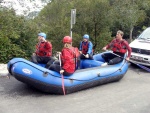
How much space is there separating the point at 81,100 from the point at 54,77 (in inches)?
35.1

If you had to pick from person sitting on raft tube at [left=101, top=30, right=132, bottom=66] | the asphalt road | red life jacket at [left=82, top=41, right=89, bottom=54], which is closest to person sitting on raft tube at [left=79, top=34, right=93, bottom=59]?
red life jacket at [left=82, top=41, right=89, bottom=54]

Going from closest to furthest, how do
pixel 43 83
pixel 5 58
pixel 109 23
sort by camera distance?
1. pixel 43 83
2. pixel 5 58
3. pixel 109 23

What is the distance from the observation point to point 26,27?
10086 mm

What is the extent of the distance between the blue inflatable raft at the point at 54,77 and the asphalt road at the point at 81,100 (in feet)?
0.62

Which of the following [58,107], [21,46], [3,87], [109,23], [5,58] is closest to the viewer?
[58,107]

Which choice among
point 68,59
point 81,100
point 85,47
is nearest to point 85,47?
point 85,47

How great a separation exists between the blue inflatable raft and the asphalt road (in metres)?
0.19

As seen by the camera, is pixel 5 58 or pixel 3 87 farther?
pixel 5 58

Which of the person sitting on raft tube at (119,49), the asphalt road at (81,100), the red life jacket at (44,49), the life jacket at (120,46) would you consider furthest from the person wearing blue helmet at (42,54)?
the life jacket at (120,46)

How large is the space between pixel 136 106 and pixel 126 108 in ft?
Result: 0.98

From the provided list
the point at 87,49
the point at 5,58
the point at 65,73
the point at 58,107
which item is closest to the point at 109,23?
the point at 87,49

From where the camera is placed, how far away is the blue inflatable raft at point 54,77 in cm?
608

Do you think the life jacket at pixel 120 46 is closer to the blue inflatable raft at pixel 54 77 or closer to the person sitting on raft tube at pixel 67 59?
the blue inflatable raft at pixel 54 77

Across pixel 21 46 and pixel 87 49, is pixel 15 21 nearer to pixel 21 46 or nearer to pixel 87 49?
pixel 21 46
